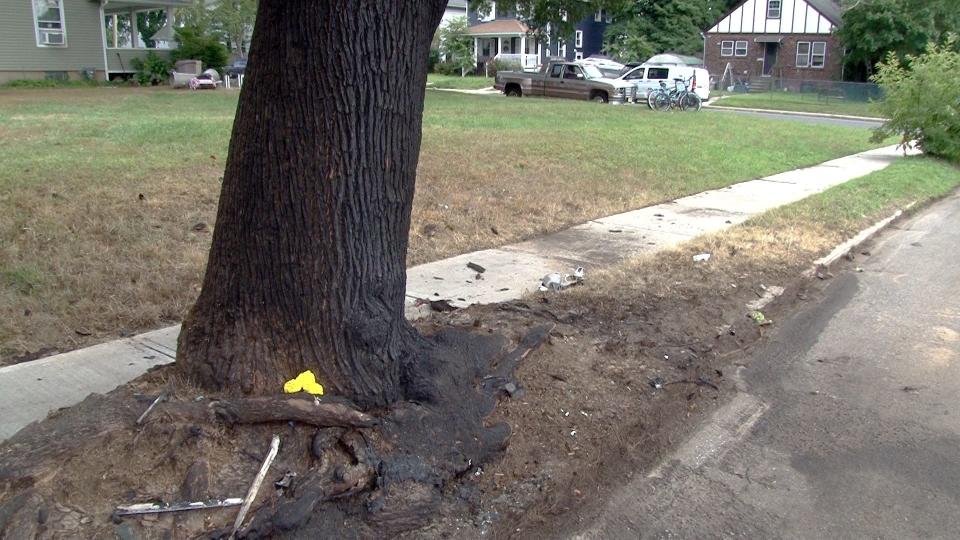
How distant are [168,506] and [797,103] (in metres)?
39.3

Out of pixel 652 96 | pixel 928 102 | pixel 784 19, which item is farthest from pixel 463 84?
pixel 928 102

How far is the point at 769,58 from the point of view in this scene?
169ft

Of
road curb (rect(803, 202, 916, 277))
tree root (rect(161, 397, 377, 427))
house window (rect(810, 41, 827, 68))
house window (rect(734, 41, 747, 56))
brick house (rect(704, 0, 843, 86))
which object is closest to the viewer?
tree root (rect(161, 397, 377, 427))

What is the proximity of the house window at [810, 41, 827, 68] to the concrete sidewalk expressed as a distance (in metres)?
37.4

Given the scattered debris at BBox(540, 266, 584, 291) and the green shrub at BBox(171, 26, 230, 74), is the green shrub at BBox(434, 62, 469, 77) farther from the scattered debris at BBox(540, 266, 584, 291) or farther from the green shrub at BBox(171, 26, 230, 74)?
the scattered debris at BBox(540, 266, 584, 291)

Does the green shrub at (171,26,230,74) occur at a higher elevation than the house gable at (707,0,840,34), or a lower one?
lower

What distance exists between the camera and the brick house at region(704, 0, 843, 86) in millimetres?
48500

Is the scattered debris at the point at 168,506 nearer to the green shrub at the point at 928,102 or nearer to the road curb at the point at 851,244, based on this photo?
the road curb at the point at 851,244

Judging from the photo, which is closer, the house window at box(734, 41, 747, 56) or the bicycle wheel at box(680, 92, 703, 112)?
the bicycle wheel at box(680, 92, 703, 112)

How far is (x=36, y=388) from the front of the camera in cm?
457

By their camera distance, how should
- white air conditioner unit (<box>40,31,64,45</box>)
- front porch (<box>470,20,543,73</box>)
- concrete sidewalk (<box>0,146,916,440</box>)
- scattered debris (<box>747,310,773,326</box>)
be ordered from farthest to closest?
1. front porch (<box>470,20,543,73</box>)
2. white air conditioner unit (<box>40,31,64,45</box>)
3. scattered debris (<box>747,310,773,326</box>)
4. concrete sidewalk (<box>0,146,916,440</box>)

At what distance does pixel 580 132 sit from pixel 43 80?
773 inches

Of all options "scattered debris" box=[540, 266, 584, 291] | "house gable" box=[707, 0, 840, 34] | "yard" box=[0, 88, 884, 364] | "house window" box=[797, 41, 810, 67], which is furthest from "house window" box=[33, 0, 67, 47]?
"house window" box=[797, 41, 810, 67]

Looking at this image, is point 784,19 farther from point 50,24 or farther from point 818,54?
point 50,24
